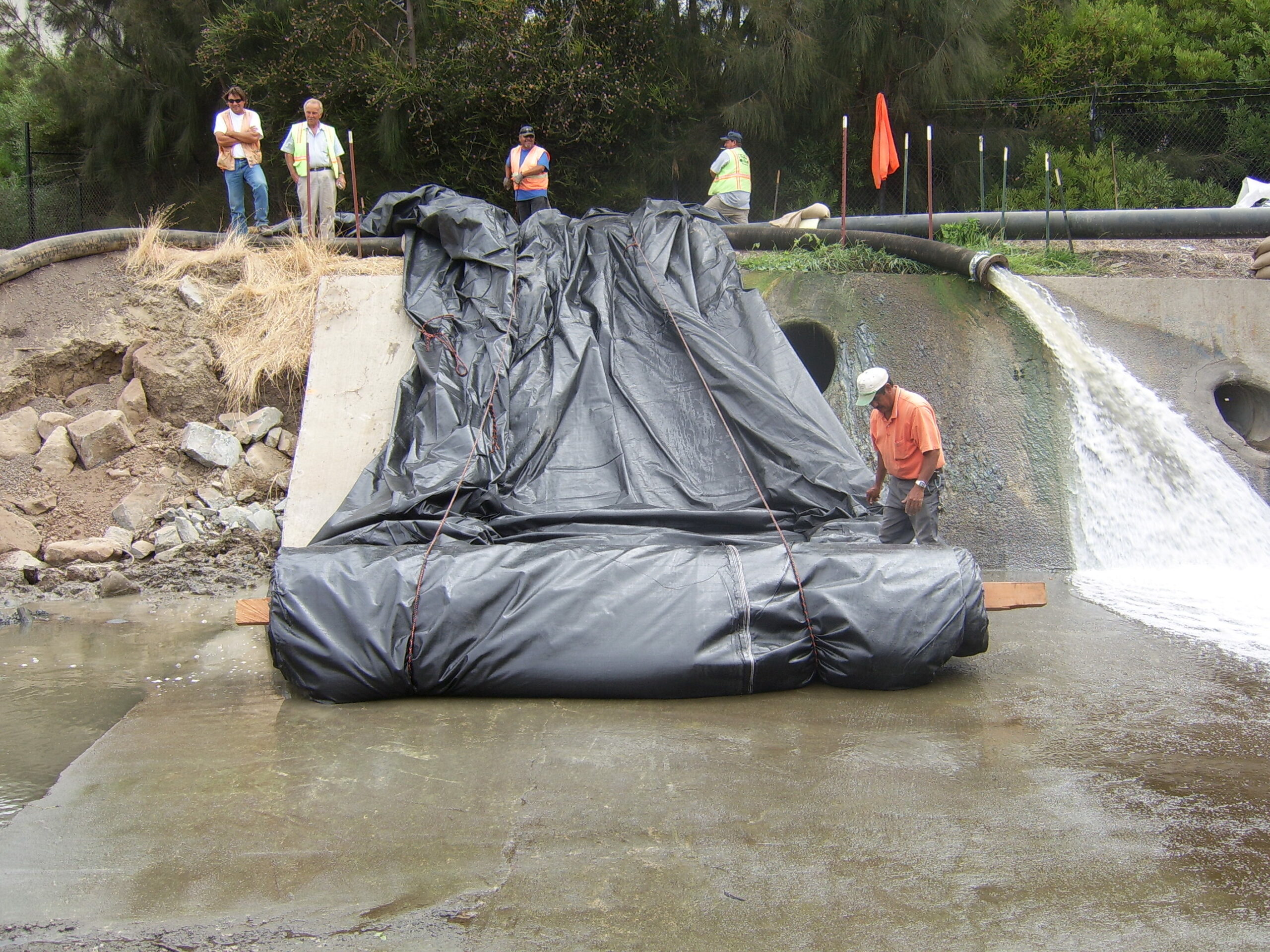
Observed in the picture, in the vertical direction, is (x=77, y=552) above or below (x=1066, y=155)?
below

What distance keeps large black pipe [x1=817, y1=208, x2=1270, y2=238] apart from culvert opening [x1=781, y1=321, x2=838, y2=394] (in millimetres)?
1842

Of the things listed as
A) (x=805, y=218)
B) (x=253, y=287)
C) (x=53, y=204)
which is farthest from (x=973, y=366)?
(x=53, y=204)

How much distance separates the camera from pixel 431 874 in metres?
2.69

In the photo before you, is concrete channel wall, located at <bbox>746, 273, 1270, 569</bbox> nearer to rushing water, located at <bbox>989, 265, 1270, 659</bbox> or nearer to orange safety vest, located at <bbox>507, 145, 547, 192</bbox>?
rushing water, located at <bbox>989, 265, 1270, 659</bbox>

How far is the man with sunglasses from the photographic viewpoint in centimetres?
860

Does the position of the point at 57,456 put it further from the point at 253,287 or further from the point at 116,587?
the point at 253,287

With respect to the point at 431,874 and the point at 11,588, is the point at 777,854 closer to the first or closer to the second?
the point at 431,874

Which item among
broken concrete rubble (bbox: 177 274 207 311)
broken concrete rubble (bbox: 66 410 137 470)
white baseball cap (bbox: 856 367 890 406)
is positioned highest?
broken concrete rubble (bbox: 177 274 207 311)

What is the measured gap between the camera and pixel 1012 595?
4.63 meters

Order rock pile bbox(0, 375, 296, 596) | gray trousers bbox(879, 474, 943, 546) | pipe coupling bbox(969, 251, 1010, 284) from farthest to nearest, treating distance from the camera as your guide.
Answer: pipe coupling bbox(969, 251, 1010, 284), rock pile bbox(0, 375, 296, 596), gray trousers bbox(879, 474, 943, 546)

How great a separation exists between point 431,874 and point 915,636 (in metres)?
2.20

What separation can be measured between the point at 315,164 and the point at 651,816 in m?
7.06

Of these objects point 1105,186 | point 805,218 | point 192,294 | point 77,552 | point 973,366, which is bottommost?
point 77,552

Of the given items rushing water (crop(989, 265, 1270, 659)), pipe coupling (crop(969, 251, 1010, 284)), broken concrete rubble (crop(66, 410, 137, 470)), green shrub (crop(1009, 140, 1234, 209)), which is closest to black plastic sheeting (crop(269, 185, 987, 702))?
pipe coupling (crop(969, 251, 1010, 284))
